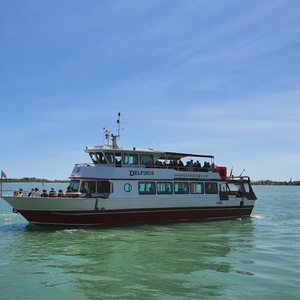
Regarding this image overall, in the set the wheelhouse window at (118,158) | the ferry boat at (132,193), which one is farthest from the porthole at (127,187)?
the wheelhouse window at (118,158)

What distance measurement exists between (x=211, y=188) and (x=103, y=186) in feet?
27.6

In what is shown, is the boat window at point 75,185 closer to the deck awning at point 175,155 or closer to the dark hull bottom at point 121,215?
the dark hull bottom at point 121,215

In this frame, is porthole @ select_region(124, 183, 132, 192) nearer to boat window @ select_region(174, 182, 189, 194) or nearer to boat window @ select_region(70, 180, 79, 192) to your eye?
boat window @ select_region(70, 180, 79, 192)

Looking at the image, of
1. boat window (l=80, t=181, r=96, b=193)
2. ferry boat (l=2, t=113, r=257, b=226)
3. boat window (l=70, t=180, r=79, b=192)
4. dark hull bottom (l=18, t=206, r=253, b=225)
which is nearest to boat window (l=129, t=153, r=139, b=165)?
ferry boat (l=2, t=113, r=257, b=226)

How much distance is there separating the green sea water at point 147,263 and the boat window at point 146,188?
282 cm

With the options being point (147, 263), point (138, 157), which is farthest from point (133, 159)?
point (147, 263)

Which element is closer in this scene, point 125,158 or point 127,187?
point 127,187

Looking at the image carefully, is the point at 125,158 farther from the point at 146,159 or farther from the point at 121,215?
the point at 121,215

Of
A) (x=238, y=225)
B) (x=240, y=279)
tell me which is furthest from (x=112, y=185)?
(x=240, y=279)

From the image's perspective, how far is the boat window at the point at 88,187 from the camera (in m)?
20.1

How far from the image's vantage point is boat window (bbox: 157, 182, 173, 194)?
21.6m

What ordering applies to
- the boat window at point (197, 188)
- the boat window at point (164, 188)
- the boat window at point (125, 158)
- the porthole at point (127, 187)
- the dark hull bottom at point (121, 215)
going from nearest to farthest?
the dark hull bottom at point (121, 215)
the porthole at point (127, 187)
the boat window at point (125, 158)
the boat window at point (164, 188)
the boat window at point (197, 188)

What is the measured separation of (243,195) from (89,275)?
60.4 ft

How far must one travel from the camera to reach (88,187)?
2034cm
